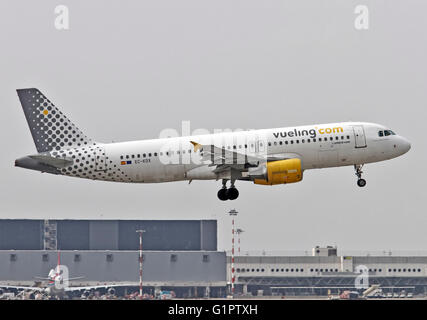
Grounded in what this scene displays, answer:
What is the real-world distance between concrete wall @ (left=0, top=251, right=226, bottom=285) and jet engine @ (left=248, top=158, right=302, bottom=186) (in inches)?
3561

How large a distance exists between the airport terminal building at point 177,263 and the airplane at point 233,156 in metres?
85.5

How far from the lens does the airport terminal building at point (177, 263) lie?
547ft

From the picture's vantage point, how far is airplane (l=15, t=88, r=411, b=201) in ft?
248

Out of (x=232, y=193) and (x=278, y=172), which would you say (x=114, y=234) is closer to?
(x=232, y=193)

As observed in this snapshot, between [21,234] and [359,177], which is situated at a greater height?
[359,177]

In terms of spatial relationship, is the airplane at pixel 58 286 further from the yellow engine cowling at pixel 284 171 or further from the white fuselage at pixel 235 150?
the yellow engine cowling at pixel 284 171

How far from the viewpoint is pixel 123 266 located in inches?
6609

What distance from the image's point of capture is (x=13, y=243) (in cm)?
18788

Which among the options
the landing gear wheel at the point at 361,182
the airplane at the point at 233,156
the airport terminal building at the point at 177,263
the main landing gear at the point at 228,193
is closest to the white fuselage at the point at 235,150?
the airplane at the point at 233,156

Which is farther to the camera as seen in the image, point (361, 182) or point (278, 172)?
point (361, 182)

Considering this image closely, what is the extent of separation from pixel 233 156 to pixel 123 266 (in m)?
95.4

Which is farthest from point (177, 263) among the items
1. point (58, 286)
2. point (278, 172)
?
point (278, 172)
